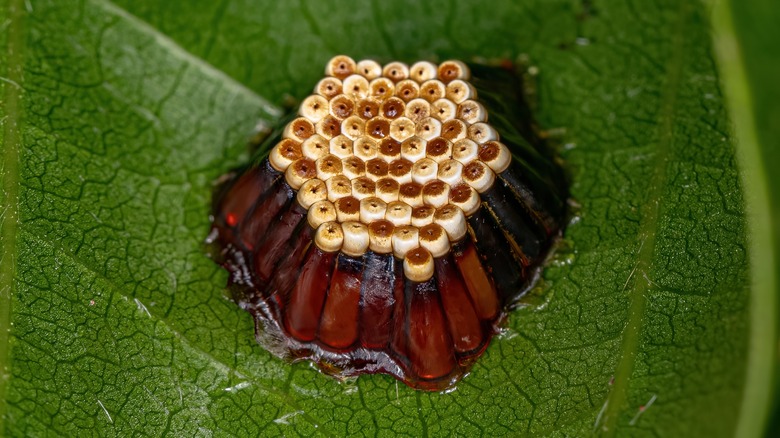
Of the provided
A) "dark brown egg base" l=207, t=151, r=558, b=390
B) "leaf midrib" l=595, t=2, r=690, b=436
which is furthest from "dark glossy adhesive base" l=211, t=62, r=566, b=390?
"leaf midrib" l=595, t=2, r=690, b=436

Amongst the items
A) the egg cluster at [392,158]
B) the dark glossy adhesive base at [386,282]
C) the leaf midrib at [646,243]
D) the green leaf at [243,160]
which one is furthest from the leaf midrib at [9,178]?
the leaf midrib at [646,243]

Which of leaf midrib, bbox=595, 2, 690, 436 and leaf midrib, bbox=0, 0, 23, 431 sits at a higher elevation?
leaf midrib, bbox=595, 2, 690, 436

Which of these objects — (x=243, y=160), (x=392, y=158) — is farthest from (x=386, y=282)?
(x=243, y=160)

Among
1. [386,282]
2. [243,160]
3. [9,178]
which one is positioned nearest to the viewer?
[386,282]

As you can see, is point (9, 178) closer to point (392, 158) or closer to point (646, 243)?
point (392, 158)

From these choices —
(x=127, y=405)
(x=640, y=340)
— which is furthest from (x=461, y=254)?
(x=127, y=405)

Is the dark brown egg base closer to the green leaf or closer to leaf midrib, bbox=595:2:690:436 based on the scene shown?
the green leaf
